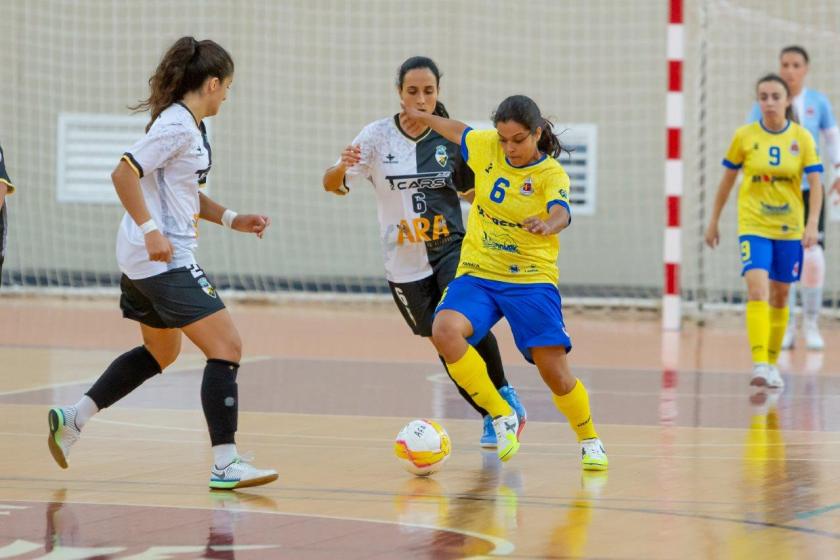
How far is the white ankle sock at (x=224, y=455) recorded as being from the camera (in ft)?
18.0

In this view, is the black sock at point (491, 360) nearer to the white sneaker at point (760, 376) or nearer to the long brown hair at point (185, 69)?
the long brown hair at point (185, 69)

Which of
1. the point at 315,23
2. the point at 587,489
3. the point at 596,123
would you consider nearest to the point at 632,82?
the point at 596,123

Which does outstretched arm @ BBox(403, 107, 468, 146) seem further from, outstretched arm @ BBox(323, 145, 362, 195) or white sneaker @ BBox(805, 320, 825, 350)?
white sneaker @ BBox(805, 320, 825, 350)

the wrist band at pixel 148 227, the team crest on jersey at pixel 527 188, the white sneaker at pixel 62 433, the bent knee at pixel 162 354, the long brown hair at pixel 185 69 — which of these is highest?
the long brown hair at pixel 185 69

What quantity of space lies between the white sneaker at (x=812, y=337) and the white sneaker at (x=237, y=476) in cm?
666

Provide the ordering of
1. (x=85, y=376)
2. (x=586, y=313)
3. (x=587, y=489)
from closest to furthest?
(x=587, y=489)
(x=85, y=376)
(x=586, y=313)

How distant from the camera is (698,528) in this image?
4.84m

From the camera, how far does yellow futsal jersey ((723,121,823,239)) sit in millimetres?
8859

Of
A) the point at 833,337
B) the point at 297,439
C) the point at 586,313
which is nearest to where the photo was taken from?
the point at 297,439

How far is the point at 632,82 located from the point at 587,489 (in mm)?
9640

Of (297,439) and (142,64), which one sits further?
(142,64)

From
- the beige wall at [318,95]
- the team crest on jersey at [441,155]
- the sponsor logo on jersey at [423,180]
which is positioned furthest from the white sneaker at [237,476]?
the beige wall at [318,95]

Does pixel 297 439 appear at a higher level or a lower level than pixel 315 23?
lower

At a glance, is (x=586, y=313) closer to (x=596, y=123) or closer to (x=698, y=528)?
(x=596, y=123)
